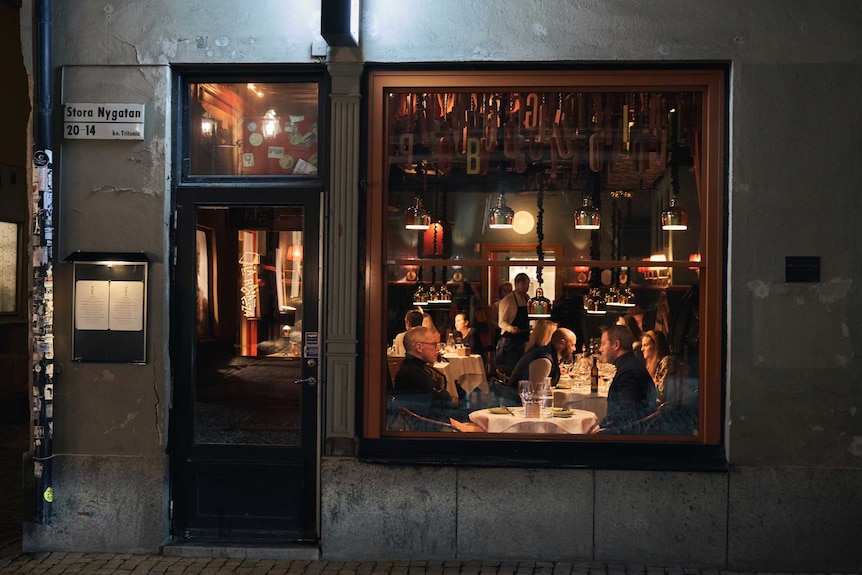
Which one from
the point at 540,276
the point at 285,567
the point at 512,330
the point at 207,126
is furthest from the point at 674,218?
the point at 285,567

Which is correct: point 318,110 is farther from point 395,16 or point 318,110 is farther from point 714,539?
point 714,539

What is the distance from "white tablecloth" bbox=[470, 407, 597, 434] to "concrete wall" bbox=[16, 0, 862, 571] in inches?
13.9

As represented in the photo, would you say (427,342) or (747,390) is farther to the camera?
(427,342)

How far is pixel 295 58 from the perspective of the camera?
6.25 m

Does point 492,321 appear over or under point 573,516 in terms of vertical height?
over

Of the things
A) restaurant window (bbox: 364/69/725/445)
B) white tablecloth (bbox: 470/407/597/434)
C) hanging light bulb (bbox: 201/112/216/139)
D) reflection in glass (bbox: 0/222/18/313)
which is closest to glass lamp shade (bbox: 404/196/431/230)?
restaurant window (bbox: 364/69/725/445)

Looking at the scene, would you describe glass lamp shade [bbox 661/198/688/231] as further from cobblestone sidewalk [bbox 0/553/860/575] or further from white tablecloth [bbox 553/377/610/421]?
cobblestone sidewalk [bbox 0/553/860/575]

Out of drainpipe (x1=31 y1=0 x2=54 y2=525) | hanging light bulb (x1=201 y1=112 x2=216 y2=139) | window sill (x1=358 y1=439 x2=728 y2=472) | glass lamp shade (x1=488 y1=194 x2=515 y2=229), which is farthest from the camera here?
hanging light bulb (x1=201 y1=112 x2=216 y2=139)

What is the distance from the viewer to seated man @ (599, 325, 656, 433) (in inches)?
248

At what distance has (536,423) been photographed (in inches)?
249

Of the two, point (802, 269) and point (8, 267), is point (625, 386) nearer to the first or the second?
point (802, 269)

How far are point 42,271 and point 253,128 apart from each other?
186cm

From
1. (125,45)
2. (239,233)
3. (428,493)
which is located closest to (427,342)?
(428,493)

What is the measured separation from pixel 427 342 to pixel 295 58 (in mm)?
2318
